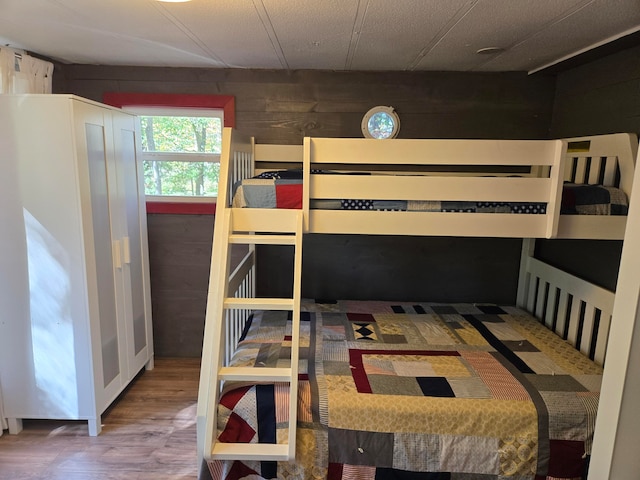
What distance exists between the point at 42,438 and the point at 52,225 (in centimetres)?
114

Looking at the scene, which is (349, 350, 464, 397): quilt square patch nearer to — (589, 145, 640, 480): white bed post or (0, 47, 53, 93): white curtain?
(589, 145, 640, 480): white bed post

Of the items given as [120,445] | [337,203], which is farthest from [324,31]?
[120,445]

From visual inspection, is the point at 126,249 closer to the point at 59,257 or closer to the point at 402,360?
the point at 59,257

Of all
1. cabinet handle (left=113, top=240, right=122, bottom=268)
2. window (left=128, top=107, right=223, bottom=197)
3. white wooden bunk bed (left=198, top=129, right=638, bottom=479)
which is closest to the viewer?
white wooden bunk bed (left=198, top=129, right=638, bottom=479)

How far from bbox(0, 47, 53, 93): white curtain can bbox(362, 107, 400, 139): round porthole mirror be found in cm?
197

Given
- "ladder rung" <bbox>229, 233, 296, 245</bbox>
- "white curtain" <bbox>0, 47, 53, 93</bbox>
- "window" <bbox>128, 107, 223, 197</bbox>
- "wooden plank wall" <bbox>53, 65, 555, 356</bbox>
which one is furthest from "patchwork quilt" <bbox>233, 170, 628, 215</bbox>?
"white curtain" <bbox>0, 47, 53, 93</bbox>

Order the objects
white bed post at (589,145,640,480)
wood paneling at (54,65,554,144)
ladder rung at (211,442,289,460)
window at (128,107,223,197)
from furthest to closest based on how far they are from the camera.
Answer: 1. window at (128,107,223,197)
2. wood paneling at (54,65,554,144)
3. ladder rung at (211,442,289,460)
4. white bed post at (589,145,640,480)

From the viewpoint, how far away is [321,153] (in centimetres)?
175

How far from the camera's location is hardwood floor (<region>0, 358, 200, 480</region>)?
6.54ft

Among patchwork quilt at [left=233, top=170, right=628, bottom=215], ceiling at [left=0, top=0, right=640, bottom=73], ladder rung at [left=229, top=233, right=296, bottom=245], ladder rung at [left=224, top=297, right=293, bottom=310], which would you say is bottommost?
ladder rung at [left=224, top=297, right=293, bottom=310]

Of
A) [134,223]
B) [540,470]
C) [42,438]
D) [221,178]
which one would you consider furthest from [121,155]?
[540,470]

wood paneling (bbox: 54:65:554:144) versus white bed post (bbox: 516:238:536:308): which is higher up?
wood paneling (bbox: 54:65:554:144)

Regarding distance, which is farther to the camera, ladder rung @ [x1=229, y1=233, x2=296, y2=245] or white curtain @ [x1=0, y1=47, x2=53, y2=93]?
white curtain @ [x1=0, y1=47, x2=53, y2=93]

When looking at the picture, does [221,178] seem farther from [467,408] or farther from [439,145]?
[467,408]
